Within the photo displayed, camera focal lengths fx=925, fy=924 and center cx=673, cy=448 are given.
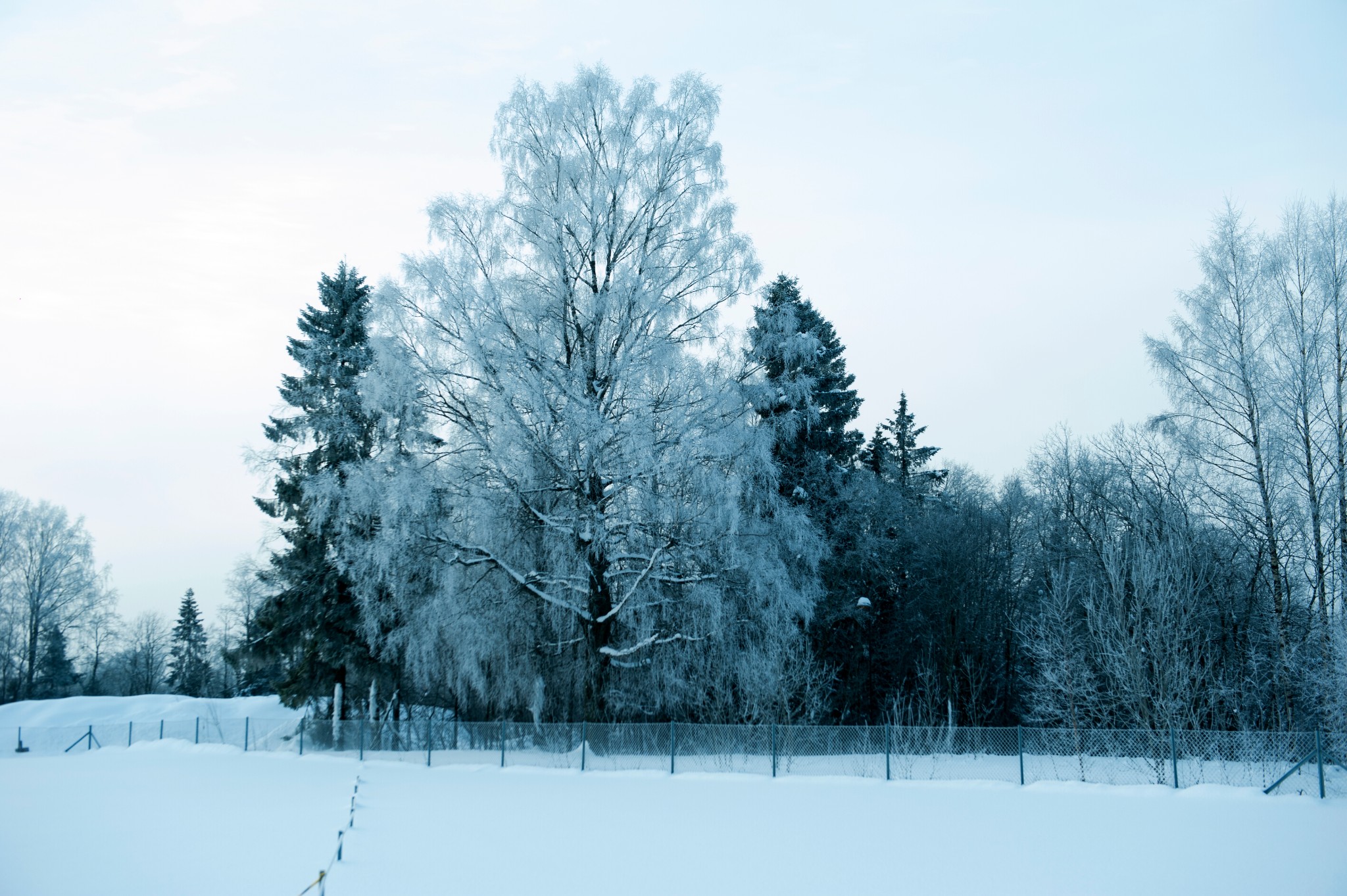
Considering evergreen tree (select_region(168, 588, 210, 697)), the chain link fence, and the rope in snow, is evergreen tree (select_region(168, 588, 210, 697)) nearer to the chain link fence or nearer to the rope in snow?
the chain link fence

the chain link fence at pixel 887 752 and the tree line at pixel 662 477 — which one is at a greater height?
the tree line at pixel 662 477

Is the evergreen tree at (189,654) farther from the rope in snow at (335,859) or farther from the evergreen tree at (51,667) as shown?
the rope in snow at (335,859)

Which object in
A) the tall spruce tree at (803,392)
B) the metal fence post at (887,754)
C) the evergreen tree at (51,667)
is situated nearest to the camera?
the metal fence post at (887,754)

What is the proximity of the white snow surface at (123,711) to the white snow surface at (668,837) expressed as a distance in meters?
22.8

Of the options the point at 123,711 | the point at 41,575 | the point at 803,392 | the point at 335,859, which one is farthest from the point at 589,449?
the point at 41,575

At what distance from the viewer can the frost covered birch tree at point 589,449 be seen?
66.1 ft

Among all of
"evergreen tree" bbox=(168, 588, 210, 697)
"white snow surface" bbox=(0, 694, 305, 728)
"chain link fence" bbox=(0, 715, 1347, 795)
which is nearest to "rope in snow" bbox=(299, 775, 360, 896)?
"chain link fence" bbox=(0, 715, 1347, 795)

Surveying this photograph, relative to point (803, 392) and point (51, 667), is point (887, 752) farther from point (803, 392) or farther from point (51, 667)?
point (51, 667)

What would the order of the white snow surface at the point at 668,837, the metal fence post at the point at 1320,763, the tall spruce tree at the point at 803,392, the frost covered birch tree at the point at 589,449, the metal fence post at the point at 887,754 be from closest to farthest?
the white snow surface at the point at 668,837 < the metal fence post at the point at 1320,763 < the metal fence post at the point at 887,754 < the frost covered birch tree at the point at 589,449 < the tall spruce tree at the point at 803,392

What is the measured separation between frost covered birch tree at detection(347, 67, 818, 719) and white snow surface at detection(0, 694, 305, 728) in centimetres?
2126

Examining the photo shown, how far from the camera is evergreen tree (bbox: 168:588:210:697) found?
58.5m

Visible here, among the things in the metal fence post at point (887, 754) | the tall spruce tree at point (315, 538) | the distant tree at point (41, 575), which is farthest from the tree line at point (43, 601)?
the metal fence post at point (887, 754)

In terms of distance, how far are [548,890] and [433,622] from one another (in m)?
13.4

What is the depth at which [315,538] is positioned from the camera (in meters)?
27.2
